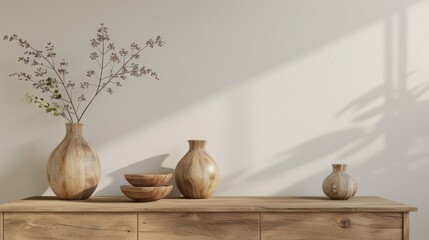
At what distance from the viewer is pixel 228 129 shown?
275 cm

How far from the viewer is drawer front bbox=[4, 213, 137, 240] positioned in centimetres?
221

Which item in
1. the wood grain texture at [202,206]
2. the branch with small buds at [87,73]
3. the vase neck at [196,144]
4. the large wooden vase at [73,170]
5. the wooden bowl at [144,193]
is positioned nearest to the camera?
the wood grain texture at [202,206]

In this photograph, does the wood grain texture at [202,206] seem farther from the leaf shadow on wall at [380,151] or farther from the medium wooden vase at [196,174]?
the leaf shadow on wall at [380,151]

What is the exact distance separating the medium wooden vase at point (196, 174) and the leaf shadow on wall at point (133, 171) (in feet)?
0.57

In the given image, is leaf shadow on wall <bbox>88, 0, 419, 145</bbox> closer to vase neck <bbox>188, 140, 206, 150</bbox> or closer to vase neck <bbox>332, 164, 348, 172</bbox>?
vase neck <bbox>188, 140, 206, 150</bbox>

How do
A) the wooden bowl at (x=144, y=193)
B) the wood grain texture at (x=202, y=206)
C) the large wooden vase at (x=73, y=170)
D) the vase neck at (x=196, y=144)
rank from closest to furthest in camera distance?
the wood grain texture at (x=202, y=206)
the wooden bowl at (x=144, y=193)
the large wooden vase at (x=73, y=170)
the vase neck at (x=196, y=144)

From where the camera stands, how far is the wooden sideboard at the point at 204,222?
221cm

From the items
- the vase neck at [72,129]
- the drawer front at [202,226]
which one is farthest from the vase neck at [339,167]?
the vase neck at [72,129]

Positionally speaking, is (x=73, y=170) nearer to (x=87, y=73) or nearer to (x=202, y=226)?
(x=87, y=73)

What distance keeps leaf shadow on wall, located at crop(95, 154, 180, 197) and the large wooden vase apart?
21cm

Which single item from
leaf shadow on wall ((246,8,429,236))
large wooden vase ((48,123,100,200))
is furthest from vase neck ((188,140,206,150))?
large wooden vase ((48,123,100,200))

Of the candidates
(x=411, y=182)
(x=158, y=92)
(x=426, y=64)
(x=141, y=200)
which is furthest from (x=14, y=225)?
(x=426, y=64)

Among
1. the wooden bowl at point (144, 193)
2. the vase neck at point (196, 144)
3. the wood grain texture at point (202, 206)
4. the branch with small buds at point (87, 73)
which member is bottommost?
the wood grain texture at point (202, 206)

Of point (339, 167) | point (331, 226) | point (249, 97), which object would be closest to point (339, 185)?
point (339, 167)
